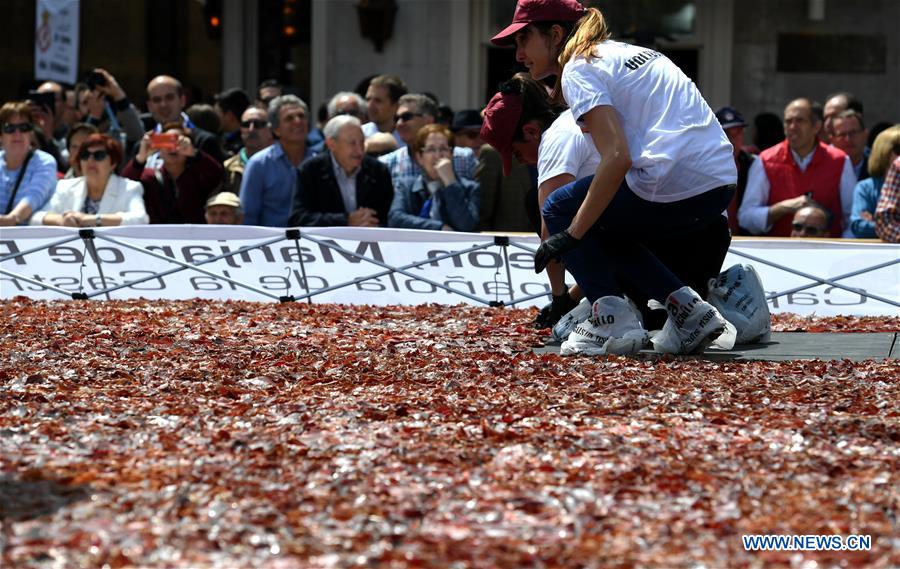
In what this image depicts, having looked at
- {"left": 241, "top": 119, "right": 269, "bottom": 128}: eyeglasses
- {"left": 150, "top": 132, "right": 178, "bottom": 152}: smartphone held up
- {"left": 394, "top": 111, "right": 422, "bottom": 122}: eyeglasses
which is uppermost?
{"left": 394, "top": 111, "right": 422, "bottom": 122}: eyeglasses

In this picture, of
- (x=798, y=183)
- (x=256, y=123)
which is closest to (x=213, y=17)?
(x=256, y=123)

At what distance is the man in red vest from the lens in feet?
36.7

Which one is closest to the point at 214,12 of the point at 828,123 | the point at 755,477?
the point at 828,123

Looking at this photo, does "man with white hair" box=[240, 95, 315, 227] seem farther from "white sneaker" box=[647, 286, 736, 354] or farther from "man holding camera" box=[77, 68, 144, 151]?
"white sneaker" box=[647, 286, 736, 354]

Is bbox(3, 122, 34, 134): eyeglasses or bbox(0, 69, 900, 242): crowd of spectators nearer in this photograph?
bbox(0, 69, 900, 242): crowd of spectators

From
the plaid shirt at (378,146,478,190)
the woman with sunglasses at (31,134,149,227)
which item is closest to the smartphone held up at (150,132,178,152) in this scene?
the woman with sunglasses at (31,134,149,227)

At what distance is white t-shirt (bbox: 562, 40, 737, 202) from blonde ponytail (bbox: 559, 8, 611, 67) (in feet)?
0.12

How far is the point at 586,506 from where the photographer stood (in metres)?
4.15

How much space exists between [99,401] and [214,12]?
46.5ft

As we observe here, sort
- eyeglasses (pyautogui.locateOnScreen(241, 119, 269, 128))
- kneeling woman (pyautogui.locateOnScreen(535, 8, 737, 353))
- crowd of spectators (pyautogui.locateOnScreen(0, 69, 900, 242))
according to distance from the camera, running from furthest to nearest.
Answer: eyeglasses (pyautogui.locateOnScreen(241, 119, 269, 128))
crowd of spectators (pyautogui.locateOnScreen(0, 69, 900, 242))
kneeling woman (pyautogui.locateOnScreen(535, 8, 737, 353))

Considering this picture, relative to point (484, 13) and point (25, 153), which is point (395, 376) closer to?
point (25, 153)

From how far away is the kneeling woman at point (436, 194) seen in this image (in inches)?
421

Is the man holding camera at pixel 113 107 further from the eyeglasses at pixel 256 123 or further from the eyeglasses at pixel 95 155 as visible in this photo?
the eyeglasses at pixel 95 155

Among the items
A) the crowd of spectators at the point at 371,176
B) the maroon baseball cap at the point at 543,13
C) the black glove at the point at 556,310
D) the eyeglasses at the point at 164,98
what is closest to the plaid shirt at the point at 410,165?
the crowd of spectators at the point at 371,176
